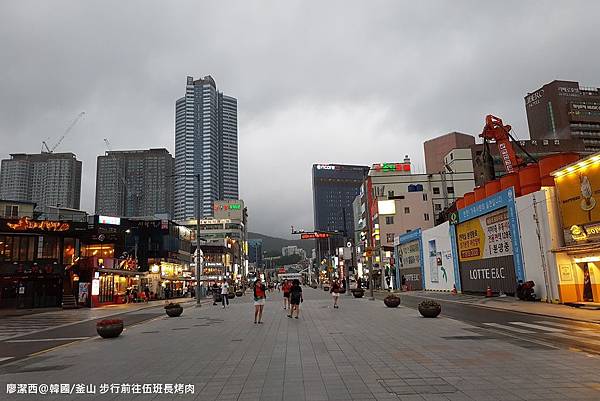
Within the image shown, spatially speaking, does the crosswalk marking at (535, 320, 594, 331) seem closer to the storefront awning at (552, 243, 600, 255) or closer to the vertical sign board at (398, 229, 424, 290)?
the storefront awning at (552, 243, 600, 255)

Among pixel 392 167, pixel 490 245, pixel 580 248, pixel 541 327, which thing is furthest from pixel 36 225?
pixel 392 167

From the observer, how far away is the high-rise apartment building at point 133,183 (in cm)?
17912

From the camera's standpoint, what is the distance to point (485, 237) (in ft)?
128

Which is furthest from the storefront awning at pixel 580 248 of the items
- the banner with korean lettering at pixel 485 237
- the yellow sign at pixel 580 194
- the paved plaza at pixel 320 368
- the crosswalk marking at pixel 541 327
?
the paved plaza at pixel 320 368

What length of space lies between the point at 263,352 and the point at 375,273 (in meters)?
85.5

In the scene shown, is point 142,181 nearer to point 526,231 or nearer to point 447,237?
point 447,237

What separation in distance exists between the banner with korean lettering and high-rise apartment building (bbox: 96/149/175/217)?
15354 centimetres

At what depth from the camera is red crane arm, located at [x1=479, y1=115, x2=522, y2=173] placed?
4394 centimetres

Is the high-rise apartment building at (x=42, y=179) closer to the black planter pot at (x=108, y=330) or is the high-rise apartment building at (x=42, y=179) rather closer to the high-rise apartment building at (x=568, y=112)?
the black planter pot at (x=108, y=330)

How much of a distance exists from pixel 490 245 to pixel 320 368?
32731 millimetres

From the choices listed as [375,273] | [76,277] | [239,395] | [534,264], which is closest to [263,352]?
[239,395]

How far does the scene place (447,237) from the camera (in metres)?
49.6

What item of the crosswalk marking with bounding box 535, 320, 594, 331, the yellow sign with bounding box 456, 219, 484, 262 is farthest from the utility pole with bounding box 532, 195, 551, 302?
the crosswalk marking with bounding box 535, 320, 594, 331

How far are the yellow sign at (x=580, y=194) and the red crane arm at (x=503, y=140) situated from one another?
1650 centimetres
